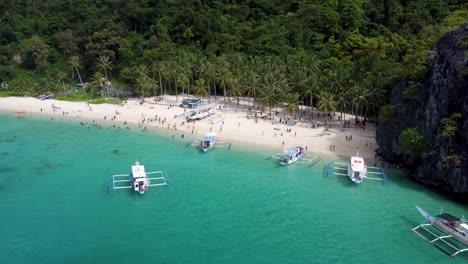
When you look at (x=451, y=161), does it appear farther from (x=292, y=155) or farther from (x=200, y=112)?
(x=200, y=112)

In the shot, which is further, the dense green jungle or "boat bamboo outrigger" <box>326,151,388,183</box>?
the dense green jungle

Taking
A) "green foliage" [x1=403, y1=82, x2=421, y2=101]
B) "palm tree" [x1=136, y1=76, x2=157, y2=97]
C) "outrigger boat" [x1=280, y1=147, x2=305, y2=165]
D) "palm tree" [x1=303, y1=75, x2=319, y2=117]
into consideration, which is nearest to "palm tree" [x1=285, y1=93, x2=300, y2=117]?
"palm tree" [x1=303, y1=75, x2=319, y2=117]

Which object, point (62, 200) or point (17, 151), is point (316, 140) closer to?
point (62, 200)

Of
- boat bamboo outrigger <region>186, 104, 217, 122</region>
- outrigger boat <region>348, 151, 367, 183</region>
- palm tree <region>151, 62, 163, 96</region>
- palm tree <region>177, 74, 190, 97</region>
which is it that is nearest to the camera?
outrigger boat <region>348, 151, 367, 183</region>

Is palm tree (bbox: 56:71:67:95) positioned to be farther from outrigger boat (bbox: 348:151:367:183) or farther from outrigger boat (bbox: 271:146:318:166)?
outrigger boat (bbox: 348:151:367:183)

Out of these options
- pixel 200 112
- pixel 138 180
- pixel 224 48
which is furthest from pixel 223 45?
pixel 138 180

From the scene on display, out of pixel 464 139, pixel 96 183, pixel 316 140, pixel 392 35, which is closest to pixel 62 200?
pixel 96 183
